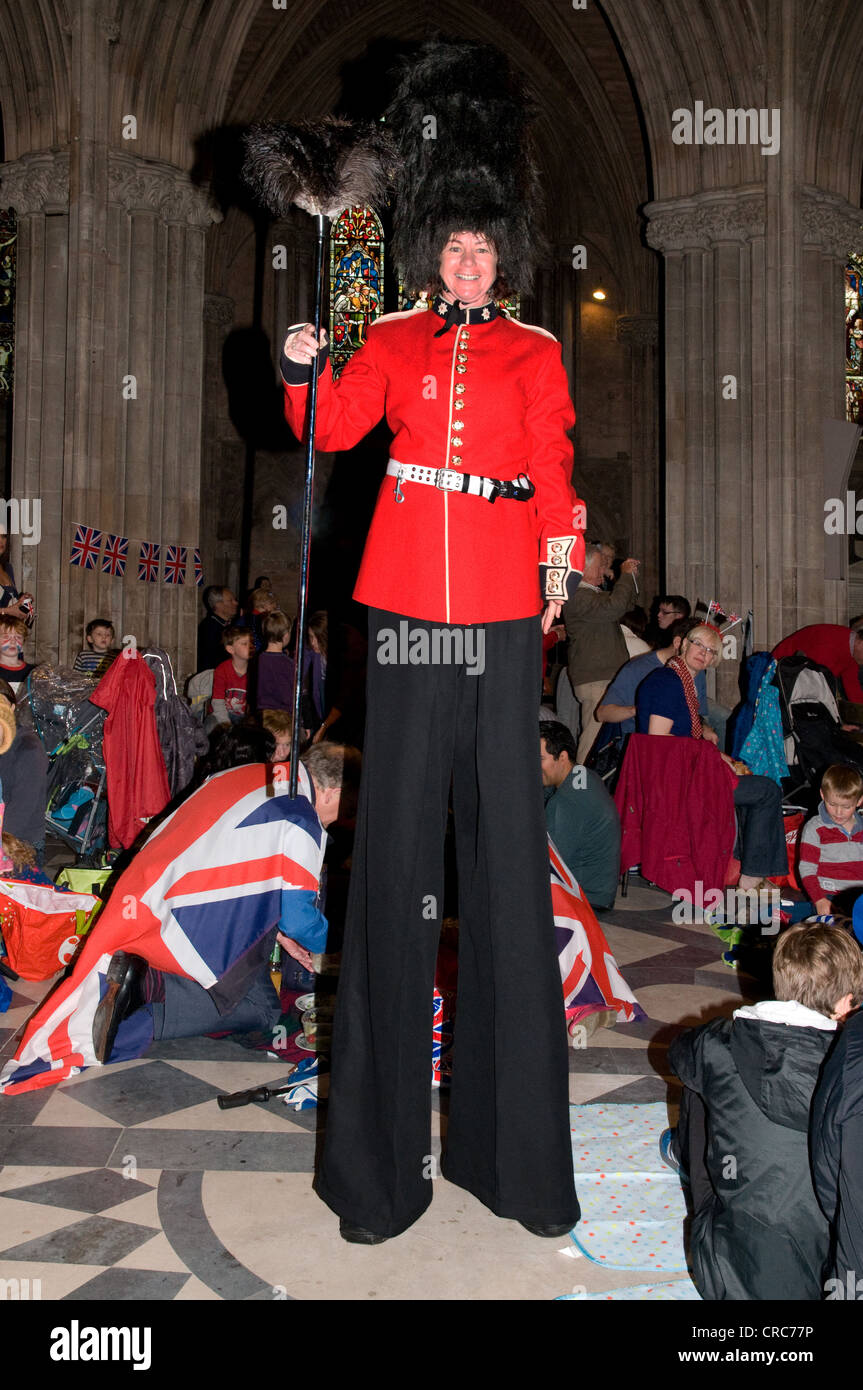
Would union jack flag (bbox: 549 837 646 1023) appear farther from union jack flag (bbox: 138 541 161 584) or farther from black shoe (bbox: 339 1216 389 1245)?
union jack flag (bbox: 138 541 161 584)

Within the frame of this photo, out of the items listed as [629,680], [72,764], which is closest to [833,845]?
[629,680]

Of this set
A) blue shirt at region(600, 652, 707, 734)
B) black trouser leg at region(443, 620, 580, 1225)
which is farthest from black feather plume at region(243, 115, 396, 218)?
blue shirt at region(600, 652, 707, 734)

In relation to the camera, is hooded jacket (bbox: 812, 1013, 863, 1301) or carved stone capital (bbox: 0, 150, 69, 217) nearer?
hooded jacket (bbox: 812, 1013, 863, 1301)

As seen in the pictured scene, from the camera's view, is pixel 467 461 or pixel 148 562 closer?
pixel 467 461

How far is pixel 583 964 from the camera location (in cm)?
418

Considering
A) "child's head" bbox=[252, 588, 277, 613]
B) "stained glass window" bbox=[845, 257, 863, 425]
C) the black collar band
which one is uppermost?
"stained glass window" bbox=[845, 257, 863, 425]

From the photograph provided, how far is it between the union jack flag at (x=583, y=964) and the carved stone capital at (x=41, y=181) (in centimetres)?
966

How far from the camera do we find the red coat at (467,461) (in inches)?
105

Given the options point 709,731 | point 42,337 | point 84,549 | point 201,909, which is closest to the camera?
point 201,909

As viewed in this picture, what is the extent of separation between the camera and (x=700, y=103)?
40.6 feet

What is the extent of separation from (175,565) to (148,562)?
341 mm

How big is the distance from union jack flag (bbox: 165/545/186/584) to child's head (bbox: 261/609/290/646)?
443cm

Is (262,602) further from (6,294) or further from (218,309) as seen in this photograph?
(6,294)

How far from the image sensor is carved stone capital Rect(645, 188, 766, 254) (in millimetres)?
12099
